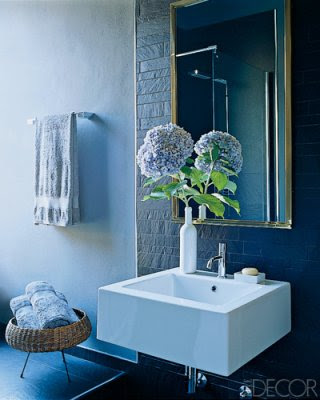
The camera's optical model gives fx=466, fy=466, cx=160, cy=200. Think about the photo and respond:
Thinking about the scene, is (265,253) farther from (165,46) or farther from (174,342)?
(165,46)

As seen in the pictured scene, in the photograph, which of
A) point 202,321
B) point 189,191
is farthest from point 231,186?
point 202,321

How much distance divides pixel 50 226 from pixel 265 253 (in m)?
1.42

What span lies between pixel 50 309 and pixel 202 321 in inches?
42.2

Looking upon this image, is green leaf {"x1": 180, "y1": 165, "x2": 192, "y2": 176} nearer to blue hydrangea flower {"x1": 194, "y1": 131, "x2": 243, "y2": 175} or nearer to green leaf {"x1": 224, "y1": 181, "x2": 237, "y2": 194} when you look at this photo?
blue hydrangea flower {"x1": 194, "y1": 131, "x2": 243, "y2": 175}

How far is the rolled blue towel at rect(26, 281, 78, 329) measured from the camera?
2287mm

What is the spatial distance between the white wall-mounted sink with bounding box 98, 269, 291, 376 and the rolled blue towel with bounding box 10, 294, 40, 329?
2.39 feet

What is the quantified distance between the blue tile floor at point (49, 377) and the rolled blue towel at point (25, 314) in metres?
0.28

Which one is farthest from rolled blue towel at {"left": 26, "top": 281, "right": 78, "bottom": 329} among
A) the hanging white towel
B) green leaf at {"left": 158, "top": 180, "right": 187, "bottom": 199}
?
green leaf at {"left": 158, "top": 180, "right": 187, "bottom": 199}

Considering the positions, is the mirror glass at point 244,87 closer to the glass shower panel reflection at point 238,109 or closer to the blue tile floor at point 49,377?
the glass shower panel reflection at point 238,109

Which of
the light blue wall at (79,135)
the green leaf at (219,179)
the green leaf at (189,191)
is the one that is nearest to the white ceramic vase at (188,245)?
the green leaf at (189,191)

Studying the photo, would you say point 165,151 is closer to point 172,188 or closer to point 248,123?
point 172,188

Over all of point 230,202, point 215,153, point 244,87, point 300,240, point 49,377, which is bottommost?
point 49,377

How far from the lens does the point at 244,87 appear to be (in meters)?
2.03

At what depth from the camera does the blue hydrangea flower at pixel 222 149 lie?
1989 mm
